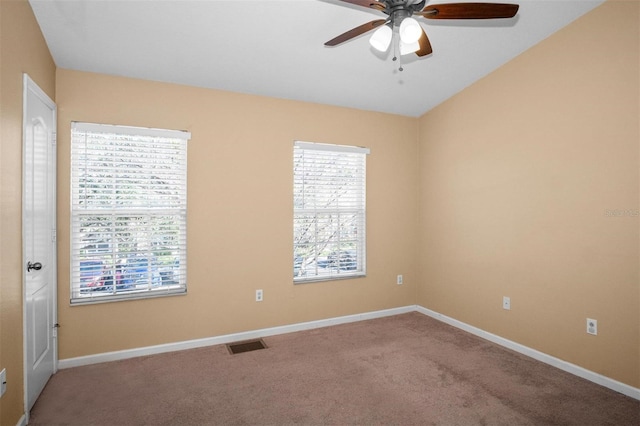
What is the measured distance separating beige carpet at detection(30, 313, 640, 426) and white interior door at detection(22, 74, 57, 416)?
0.23m

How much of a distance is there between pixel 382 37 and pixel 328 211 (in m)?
2.20

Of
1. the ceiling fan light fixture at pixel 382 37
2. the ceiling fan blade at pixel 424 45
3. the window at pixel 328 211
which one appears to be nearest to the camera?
the ceiling fan light fixture at pixel 382 37

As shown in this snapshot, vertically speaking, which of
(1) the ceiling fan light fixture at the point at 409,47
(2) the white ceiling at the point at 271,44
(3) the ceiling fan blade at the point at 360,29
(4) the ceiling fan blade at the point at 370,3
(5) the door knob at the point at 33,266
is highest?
(2) the white ceiling at the point at 271,44

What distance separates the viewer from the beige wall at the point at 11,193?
1804 mm

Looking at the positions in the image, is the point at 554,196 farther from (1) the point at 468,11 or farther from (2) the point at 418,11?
(2) the point at 418,11

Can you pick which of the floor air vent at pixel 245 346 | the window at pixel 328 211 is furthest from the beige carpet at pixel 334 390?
the window at pixel 328 211

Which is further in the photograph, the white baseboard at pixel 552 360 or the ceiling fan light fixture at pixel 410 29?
the white baseboard at pixel 552 360

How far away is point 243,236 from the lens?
3.42 metres

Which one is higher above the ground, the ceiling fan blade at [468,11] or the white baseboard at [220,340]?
the ceiling fan blade at [468,11]

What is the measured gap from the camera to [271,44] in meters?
2.75

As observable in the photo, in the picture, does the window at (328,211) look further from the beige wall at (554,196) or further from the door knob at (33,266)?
the door knob at (33,266)

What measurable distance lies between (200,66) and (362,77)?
155 centimetres

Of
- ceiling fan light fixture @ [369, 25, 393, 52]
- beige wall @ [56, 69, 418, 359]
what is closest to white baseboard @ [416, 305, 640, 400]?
beige wall @ [56, 69, 418, 359]

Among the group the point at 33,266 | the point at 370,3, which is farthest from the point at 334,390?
the point at 370,3
